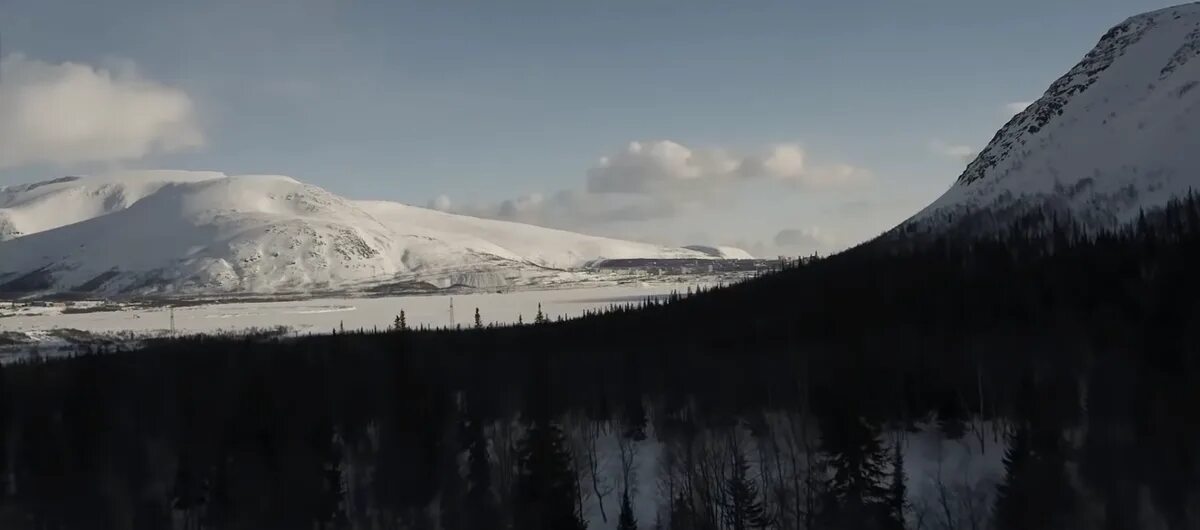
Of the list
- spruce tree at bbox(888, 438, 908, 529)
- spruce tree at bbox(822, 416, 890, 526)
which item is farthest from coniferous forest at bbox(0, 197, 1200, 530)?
spruce tree at bbox(888, 438, 908, 529)

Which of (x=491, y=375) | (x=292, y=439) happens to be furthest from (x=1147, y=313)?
(x=292, y=439)

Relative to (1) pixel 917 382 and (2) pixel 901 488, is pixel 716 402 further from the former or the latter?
(2) pixel 901 488

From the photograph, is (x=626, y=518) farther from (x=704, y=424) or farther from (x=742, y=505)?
(x=704, y=424)

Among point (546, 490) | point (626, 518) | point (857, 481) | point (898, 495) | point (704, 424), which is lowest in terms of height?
point (626, 518)

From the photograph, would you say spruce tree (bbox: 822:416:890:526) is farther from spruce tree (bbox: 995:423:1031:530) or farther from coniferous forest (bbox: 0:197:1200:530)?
spruce tree (bbox: 995:423:1031:530)

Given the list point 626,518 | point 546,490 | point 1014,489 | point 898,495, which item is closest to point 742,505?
point 626,518

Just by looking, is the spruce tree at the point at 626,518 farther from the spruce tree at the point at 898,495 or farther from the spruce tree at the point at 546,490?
the spruce tree at the point at 898,495

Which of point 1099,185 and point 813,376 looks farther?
point 1099,185

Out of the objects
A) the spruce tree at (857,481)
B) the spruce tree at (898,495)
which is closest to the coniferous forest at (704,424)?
the spruce tree at (857,481)
